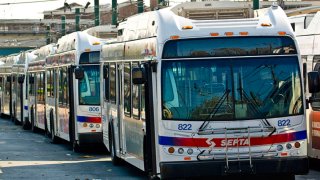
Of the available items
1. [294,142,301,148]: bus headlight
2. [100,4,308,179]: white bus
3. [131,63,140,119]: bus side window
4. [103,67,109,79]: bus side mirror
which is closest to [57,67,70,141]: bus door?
[103,67,109,79]: bus side mirror

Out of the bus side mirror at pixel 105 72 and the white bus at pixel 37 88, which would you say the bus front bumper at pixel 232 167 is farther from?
the white bus at pixel 37 88

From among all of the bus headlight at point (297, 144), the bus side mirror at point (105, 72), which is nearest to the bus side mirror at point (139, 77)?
the bus headlight at point (297, 144)

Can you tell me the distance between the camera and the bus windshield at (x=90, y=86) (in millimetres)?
24828

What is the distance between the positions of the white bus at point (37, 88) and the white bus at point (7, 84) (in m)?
7.97

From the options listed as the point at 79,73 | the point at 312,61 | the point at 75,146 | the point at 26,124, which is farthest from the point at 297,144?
the point at 26,124

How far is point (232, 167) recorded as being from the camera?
14.7 metres

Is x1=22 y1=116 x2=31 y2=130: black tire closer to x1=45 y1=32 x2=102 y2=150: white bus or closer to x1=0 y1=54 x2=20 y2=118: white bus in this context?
x1=0 y1=54 x2=20 y2=118: white bus

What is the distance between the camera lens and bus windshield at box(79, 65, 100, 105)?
24.8 metres

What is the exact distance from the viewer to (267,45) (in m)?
15.1

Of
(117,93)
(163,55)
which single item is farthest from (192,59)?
(117,93)

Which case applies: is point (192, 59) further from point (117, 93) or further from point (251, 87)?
point (117, 93)

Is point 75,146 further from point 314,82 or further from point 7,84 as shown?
point 7,84

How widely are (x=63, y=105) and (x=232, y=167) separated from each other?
43.0 ft

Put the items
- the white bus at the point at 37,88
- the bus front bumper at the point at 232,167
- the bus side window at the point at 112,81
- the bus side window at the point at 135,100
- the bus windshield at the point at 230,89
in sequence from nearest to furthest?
the bus front bumper at the point at 232,167
the bus windshield at the point at 230,89
the bus side window at the point at 135,100
the bus side window at the point at 112,81
the white bus at the point at 37,88
